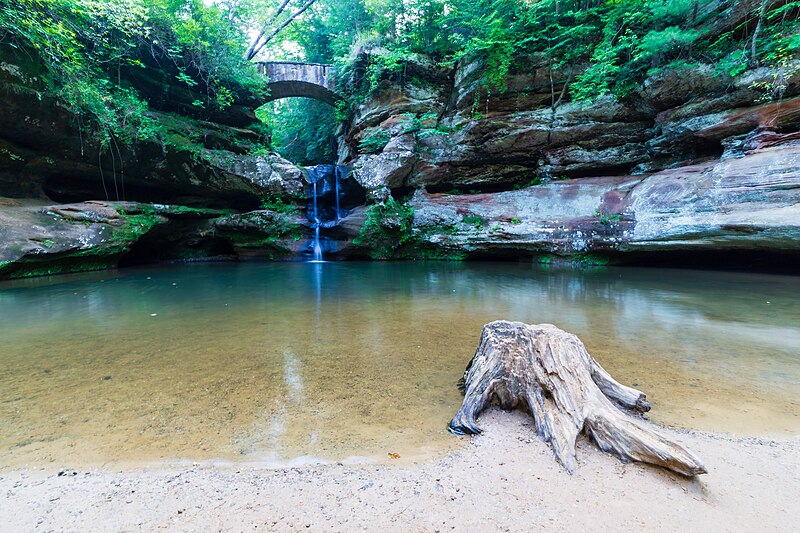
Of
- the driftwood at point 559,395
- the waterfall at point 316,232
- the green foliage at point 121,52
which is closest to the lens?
the driftwood at point 559,395

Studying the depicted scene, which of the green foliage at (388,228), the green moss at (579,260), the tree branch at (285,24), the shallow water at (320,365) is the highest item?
the tree branch at (285,24)

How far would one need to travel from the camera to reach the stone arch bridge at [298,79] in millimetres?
14539

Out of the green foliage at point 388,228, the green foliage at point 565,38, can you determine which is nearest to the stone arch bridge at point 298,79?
the green foliage at point 565,38

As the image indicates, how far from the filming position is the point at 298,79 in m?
14.8

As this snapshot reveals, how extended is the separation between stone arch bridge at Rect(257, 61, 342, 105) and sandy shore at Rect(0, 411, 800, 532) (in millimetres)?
16289

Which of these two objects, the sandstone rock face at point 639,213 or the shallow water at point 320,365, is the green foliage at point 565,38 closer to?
the sandstone rock face at point 639,213

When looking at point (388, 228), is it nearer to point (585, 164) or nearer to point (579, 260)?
point (579, 260)

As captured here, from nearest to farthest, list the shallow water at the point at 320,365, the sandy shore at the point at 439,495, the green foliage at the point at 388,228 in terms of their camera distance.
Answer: the sandy shore at the point at 439,495 < the shallow water at the point at 320,365 < the green foliage at the point at 388,228

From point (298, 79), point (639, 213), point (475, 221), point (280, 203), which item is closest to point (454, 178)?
point (475, 221)

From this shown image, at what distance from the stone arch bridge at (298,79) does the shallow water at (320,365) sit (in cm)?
1230

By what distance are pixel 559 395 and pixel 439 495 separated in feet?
2.92

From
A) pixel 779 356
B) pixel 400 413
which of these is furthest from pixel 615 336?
pixel 400 413

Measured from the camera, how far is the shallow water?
71.4 inches

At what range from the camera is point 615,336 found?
11.3ft
